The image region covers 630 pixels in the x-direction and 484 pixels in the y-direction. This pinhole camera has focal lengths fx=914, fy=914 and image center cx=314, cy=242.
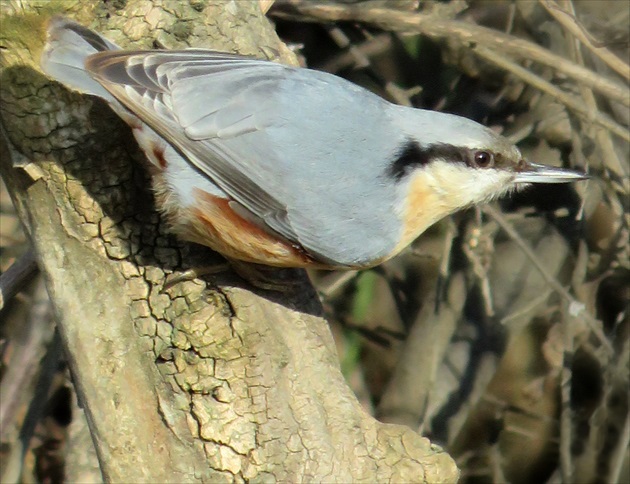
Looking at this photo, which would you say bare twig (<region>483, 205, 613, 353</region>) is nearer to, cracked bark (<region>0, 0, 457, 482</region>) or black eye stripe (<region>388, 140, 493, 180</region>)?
black eye stripe (<region>388, 140, 493, 180</region>)

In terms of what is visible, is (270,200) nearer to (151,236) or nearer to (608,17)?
(151,236)

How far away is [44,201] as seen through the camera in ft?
8.21

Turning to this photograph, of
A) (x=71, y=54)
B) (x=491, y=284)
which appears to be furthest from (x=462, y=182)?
(x=491, y=284)

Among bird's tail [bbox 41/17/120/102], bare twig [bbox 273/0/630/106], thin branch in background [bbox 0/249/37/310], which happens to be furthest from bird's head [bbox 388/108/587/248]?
thin branch in background [bbox 0/249/37/310]

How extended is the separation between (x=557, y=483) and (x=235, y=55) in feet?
8.35

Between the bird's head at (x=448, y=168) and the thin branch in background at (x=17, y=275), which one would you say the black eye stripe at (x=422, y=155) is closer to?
the bird's head at (x=448, y=168)

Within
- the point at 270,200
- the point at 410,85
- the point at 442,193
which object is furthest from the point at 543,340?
the point at 270,200

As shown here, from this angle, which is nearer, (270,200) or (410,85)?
(270,200)

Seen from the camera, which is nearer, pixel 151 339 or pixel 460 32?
pixel 151 339

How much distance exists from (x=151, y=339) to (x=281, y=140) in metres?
0.66

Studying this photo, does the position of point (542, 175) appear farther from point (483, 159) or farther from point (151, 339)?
point (151, 339)

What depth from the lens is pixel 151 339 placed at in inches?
95.9

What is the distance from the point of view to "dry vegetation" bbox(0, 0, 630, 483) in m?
3.55

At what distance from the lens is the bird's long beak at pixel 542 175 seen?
2.82 m
